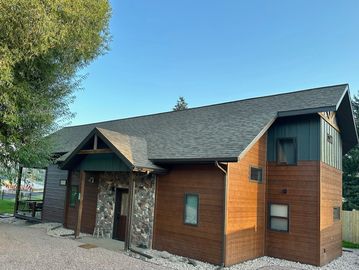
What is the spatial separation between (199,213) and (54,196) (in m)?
8.87

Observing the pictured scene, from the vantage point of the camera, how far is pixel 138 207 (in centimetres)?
1055

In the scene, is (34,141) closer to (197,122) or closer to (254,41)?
(197,122)

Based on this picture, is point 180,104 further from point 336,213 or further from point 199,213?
point 199,213

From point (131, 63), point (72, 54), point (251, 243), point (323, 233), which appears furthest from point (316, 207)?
point (131, 63)

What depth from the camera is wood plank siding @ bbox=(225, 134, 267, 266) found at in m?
8.65

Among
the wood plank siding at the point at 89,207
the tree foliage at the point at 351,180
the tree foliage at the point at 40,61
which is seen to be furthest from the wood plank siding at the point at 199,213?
the tree foliage at the point at 351,180

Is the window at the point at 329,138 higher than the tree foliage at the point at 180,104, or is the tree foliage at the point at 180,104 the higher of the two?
the tree foliage at the point at 180,104

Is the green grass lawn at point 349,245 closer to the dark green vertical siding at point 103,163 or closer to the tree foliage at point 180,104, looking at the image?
the dark green vertical siding at point 103,163

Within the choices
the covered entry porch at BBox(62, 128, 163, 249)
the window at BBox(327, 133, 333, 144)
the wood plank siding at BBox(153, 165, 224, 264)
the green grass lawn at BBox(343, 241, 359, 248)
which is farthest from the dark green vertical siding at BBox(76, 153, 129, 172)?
the green grass lawn at BBox(343, 241, 359, 248)

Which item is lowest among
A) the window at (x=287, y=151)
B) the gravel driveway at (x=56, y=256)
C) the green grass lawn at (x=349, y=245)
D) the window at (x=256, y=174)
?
the green grass lawn at (x=349, y=245)

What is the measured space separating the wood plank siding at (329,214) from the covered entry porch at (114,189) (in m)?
5.23

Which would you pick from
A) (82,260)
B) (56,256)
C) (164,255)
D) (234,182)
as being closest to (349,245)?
(234,182)

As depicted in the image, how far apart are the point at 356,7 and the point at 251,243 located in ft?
30.2

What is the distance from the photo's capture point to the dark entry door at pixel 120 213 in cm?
1127
